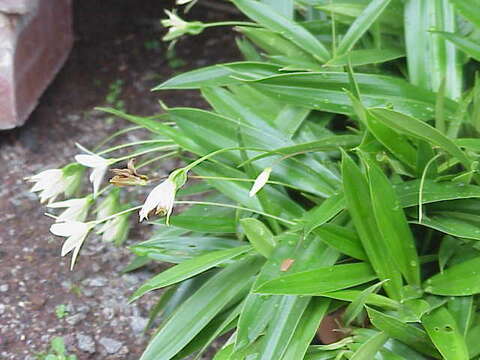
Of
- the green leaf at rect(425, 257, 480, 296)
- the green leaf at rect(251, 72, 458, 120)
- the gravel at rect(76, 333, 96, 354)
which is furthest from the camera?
the gravel at rect(76, 333, 96, 354)

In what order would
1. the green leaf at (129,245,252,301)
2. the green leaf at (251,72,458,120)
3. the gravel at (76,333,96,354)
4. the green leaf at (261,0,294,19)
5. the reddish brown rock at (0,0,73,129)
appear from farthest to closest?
the reddish brown rock at (0,0,73,129), the green leaf at (261,0,294,19), the gravel at (76,333,96,354), the green leaf at (251,72,458,120), the green leaf at (129,245,252,301)

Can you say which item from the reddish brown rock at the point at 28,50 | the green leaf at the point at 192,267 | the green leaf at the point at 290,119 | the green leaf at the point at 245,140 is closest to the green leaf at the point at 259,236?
the green leaf at the point at 192,267

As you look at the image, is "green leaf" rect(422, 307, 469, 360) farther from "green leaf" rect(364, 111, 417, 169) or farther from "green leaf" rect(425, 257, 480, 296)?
"green leaf" rect(364, 111, 417, 169)

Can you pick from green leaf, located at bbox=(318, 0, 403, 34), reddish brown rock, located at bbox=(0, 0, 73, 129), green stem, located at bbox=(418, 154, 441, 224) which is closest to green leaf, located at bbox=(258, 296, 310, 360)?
green stem, located at bbox=(418, 154, 441, 224)

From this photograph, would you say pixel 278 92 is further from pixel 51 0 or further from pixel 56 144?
pixel 51 0

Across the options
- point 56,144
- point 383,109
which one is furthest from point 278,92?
point 56,144

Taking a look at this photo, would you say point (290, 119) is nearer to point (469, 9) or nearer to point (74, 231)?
point (469, 9)

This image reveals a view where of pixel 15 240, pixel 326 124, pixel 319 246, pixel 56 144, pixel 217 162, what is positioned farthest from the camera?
pixel 56 144
